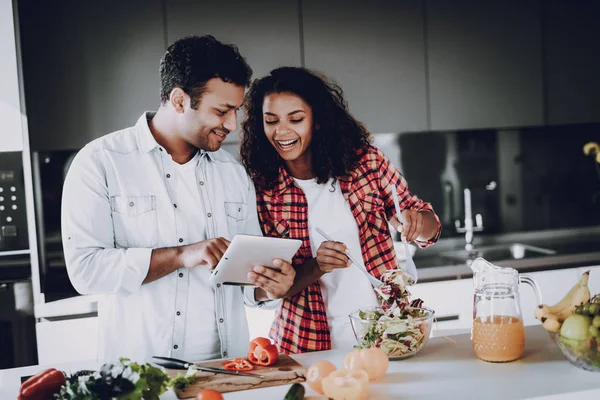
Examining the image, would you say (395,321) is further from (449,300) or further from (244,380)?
(449,300)

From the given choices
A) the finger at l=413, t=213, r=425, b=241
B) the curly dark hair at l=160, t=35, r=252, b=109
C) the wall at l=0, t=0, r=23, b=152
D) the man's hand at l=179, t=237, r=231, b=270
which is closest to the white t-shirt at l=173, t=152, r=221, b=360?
the man's hand at l=179, t=237, r=231, b=270

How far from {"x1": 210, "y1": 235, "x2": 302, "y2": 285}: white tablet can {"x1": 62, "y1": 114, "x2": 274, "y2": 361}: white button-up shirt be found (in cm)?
16

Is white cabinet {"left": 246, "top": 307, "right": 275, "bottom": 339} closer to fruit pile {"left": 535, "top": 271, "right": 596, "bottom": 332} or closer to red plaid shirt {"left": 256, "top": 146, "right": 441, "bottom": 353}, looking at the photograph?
red plaid shirt {"left": 256, "top": 146, "right": 441, "bottom": 353}

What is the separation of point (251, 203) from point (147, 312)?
0.48 meters

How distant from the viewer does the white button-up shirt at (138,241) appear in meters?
1.84

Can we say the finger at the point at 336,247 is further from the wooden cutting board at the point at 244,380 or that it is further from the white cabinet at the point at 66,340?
the white cabinet at the point at 66,340

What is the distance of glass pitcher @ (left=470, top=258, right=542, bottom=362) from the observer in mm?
1596

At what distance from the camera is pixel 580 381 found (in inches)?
57.8

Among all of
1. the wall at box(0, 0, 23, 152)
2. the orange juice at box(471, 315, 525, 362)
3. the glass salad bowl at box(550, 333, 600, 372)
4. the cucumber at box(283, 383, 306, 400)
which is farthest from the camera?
the wall at box(0, 0, 23, 152)

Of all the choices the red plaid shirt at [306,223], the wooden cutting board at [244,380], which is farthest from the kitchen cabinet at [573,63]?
the wooden cutting board at [244,380]

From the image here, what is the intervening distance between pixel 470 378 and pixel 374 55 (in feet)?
7.63

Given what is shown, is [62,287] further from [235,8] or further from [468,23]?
[468,23]

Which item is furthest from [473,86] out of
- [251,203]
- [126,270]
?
[126,270]

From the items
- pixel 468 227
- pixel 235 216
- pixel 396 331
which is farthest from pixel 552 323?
pixel 468 227
